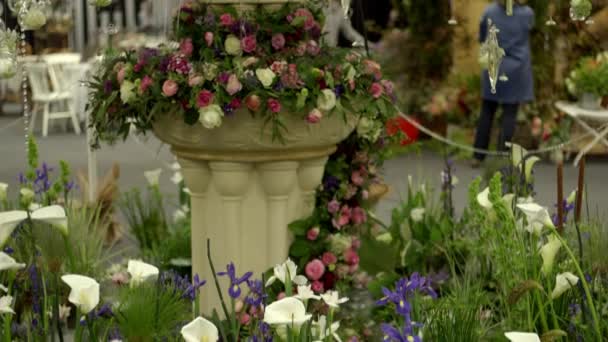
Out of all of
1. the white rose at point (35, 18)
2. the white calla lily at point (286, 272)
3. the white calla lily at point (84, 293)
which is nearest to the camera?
the white calla lily at point (84, 293)

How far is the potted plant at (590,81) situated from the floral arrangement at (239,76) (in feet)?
13.7

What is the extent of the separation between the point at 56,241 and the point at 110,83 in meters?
1.10

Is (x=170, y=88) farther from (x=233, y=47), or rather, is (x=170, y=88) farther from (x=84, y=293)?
(x=84, y=293)

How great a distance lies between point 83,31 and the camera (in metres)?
13.3

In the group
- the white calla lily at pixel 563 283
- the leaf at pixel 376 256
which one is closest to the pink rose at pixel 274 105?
the leaf at pixel 376 256

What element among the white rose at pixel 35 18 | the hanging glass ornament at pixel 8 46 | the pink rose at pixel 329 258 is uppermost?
the white rose at pixel 35 18

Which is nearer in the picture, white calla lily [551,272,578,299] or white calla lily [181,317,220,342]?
white calla lily [181,317,220,342]

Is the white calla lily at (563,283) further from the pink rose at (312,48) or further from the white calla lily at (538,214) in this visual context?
the pink rose at (312,48)

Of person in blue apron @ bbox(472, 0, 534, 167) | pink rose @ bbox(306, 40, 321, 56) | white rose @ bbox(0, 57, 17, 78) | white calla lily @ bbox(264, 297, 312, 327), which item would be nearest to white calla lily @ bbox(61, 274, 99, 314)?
white calla lily @ bbox(264, 297, 312, 327)

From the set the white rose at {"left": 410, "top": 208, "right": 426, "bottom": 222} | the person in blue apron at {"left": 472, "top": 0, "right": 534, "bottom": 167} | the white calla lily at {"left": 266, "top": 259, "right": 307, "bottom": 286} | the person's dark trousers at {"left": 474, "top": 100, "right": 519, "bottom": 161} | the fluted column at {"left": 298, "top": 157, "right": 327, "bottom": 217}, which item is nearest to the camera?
the white calla lily at {"left": 266, "top": 259, "right": 307, "bottom": 286}

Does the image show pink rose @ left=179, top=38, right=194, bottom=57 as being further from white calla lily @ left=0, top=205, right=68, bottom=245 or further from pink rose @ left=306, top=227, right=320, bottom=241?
white calla lily @ left=0, top=205, right=68, bottom=245

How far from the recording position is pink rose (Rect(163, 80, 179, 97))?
10.1 ft

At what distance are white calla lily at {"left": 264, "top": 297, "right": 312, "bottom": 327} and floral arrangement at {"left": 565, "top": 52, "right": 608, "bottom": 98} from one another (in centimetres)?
569

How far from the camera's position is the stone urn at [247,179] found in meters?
3.20
